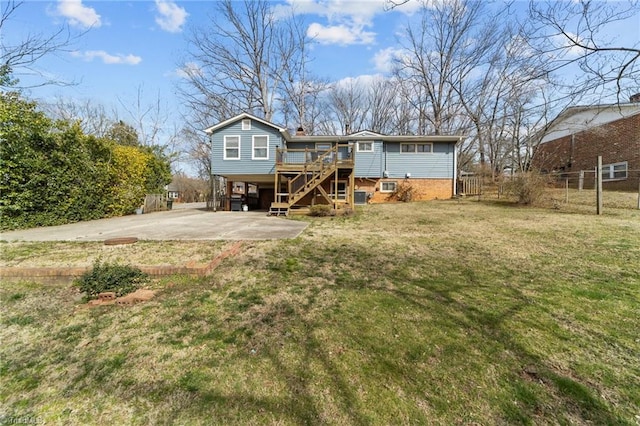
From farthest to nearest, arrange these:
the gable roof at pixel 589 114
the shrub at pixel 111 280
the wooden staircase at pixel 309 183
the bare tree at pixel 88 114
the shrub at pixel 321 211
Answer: the bare tree at pixel 88 114
the wooden staircase at pixel 309 183
the shrub at pixel 321 211
the gable roof at pixel 589 114
the shrub at pixel 111 280

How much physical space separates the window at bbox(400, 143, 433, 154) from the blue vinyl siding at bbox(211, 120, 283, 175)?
28.4 ft

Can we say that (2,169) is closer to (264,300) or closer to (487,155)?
(264,300)

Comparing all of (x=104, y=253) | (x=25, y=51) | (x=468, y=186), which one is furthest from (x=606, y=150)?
(x=25, y=51)

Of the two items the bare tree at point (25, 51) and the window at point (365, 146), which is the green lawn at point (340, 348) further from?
the window at point (365, 146)

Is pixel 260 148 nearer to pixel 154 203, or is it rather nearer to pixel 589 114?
pixel 154 203

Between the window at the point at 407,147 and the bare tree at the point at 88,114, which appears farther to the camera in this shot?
the bare tree at the point at 88,114

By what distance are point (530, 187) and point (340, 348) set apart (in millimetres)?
13838

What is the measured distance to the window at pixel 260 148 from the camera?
1558 cm

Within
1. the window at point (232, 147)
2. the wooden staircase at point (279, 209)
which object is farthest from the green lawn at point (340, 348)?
the window at point (232, 147)

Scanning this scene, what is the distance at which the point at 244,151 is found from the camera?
15.7 m

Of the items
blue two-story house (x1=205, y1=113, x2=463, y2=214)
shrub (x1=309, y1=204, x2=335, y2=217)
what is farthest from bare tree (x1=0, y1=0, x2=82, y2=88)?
shrub (x1=309, y1=204, x2=335, y2=217)

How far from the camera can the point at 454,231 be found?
25.9ft

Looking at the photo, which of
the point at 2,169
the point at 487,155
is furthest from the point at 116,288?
the point at 487,155

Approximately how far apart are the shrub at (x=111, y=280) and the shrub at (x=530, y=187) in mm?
14906
